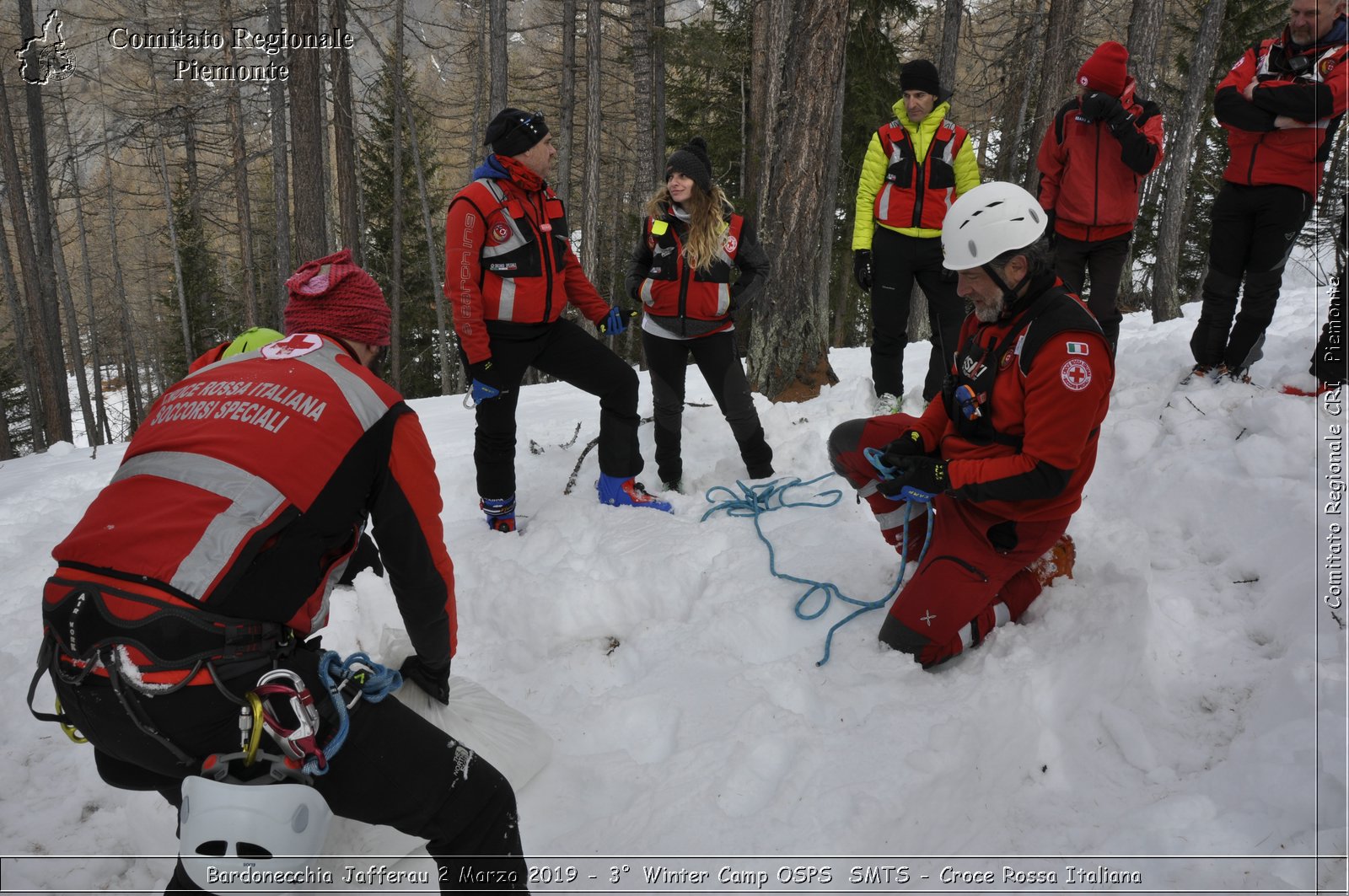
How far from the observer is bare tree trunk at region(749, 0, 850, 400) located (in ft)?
18.3

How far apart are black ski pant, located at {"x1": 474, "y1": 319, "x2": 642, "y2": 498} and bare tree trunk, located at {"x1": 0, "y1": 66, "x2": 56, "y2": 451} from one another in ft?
44.9

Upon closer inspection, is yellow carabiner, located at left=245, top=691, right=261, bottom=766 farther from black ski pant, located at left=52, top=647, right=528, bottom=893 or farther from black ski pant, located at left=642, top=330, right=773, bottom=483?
black ski pant, located at left=642, top=330, right=773, bottom=483

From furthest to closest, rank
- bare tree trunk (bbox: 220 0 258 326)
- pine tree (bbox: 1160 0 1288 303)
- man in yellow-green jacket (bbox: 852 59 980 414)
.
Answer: bare tree trunk (bbox: 220 0 258 326) → pine tree (bbox: 1160 0 1288 303) → man in yellow-green jacket (bbox: 852 59 980 414)

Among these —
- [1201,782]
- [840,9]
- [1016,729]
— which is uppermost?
[840,9]

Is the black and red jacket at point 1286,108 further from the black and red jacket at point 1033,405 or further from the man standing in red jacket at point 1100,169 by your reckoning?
the black and red jacket at point 1033,405

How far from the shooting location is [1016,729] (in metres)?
2.54

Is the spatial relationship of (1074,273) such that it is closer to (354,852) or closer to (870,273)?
(870,273)

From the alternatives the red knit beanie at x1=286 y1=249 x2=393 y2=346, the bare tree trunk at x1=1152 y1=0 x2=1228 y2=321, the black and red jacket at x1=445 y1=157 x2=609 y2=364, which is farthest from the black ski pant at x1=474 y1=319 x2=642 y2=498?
the bare tree trunk at x1=1152 y1=0 x2=1228 y2=321

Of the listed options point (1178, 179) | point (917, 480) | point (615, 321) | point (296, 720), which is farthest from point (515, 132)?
point (1178, 179)

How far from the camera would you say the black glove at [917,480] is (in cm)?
294

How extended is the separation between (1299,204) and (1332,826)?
3.58 metres

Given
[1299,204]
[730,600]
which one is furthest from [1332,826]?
[1299,204]

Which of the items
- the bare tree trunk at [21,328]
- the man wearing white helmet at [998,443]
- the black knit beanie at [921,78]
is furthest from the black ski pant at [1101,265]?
the bare tree trunk at [21,328]

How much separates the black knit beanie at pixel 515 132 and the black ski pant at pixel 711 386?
4.33ft
